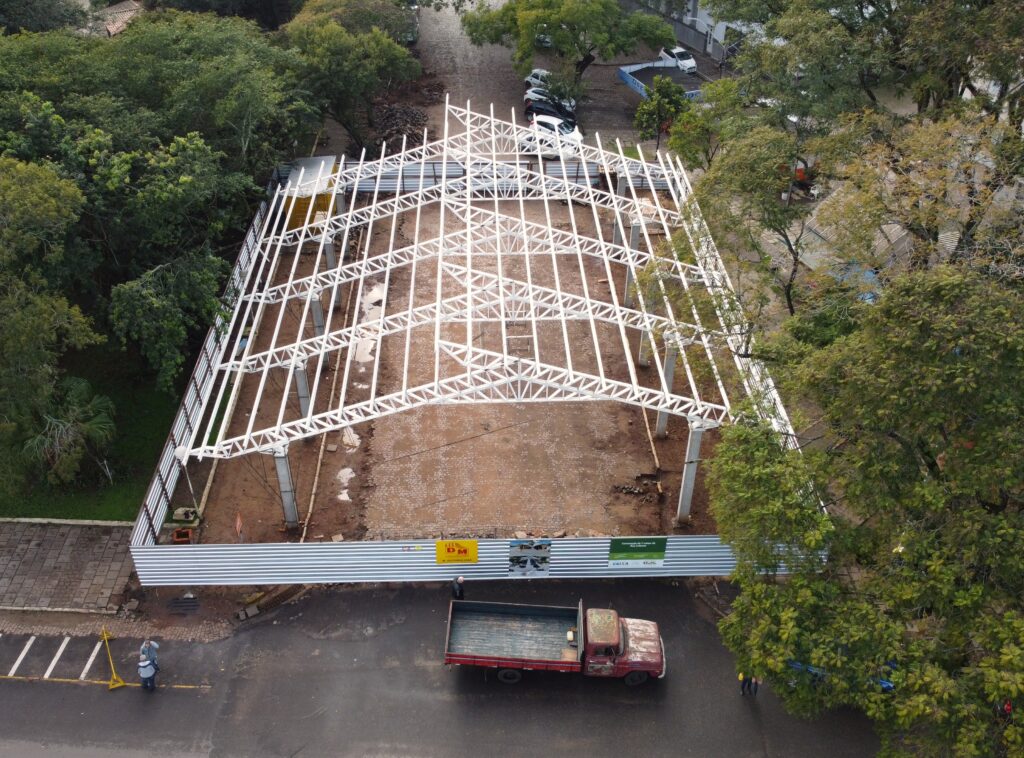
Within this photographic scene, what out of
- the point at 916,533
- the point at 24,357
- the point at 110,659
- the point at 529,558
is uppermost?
the point at 916,533

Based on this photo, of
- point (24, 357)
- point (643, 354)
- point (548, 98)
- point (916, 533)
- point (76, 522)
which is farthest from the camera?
point (548, 98)

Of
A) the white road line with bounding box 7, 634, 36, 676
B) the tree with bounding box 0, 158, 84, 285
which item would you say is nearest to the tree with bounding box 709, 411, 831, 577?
the white road line with bounding box 7, 634, 36, 676

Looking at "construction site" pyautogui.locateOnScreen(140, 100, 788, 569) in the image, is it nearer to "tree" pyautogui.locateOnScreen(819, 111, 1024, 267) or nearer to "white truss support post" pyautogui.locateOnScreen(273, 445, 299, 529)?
"white truss support post" pyautogui.locateOnScreen(273, 445, 299, 529)

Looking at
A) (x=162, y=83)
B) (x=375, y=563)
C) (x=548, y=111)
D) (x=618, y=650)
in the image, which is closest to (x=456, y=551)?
(x=375, y=563)

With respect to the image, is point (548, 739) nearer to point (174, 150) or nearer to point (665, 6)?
point (174, 150)

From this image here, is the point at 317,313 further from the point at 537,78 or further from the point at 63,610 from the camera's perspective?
the point at 537,78

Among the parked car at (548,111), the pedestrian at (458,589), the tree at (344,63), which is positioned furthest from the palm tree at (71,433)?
the parked car at (548,111)
